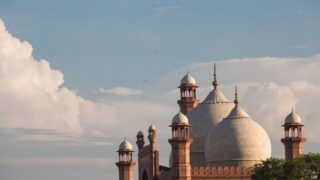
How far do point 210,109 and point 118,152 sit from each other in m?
7.46

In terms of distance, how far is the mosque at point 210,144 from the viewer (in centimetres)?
6153

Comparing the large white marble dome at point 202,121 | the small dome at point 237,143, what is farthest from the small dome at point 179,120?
the large white marble dome at point 202,121

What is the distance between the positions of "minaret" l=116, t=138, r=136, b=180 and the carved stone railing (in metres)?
10.4

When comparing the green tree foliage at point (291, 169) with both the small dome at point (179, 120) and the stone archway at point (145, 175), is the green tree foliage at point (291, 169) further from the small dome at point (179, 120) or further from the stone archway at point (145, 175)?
the stone archway at point (145, 175)

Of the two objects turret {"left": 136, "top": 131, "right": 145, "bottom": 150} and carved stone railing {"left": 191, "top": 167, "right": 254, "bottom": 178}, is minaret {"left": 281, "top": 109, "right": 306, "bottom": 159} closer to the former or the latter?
carved stone railing {"left": 191, "top": 167, "right": 254, "bottom": 178}

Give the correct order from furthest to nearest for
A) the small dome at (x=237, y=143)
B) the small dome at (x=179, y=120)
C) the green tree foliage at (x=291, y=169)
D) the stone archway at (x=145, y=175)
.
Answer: the stone archway at (x=145, y=175)
the small dome at (x=237, y=143)
the small dome at (x=179, y=120)
the green tree foliage at (x=291, y=169)

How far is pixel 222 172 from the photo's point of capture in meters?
62.0

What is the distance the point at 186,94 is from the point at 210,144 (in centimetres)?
845

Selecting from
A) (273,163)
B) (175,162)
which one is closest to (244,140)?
(175,162)

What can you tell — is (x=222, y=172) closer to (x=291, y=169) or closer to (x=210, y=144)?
(x=210, y=144)

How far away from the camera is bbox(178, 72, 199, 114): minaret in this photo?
2840 inches

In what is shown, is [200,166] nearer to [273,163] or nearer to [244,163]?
[244,163]

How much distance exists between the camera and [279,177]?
53.7 meters

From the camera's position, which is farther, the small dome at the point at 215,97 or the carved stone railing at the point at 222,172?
the small dome at the point at 215,97
